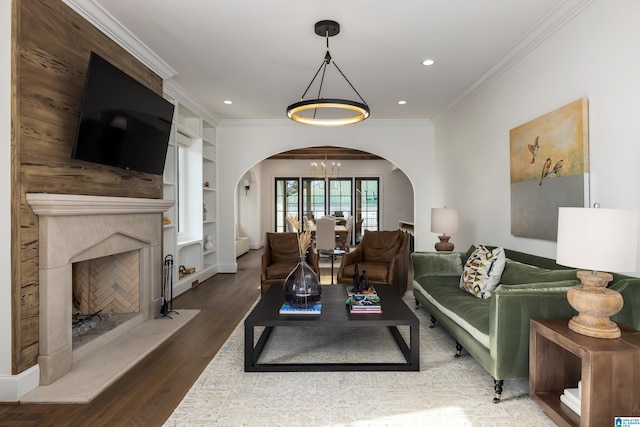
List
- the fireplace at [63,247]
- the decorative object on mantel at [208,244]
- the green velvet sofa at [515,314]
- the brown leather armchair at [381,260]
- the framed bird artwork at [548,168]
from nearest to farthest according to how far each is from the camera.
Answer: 1. the green velvet sofa at [515,314]
2. the fireplace at [63,247]
3. the framed bird artwork at [548,168]
4. the brown leather armchair at [381,260]
5. the decorative object on mantel at [208,244]

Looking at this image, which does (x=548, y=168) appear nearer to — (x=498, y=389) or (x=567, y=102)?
(x=567, y=102)

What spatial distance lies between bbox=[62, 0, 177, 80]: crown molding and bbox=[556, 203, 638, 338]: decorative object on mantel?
12.0 ft

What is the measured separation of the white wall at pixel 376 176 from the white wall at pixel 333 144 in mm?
4744

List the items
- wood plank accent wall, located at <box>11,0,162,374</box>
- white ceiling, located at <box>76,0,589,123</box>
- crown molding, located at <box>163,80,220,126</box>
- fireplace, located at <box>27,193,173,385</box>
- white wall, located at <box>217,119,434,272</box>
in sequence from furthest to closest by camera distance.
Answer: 1. white wall, located at <box>217,119,434,272</box>
2. crown molding, located at <box>163,80,220,126</box>
3. white ceiling, located at <box>76,0,589,123</box>
4. fireplace, located at <box>27,193,173,385</box>
5. wood plank accent wall, located at <box>11,0,162,374</box>

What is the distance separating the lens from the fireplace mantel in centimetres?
239

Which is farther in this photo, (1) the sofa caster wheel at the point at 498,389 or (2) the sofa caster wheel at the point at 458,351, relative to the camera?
(2) the sofa caster wheel at the point at 458,351

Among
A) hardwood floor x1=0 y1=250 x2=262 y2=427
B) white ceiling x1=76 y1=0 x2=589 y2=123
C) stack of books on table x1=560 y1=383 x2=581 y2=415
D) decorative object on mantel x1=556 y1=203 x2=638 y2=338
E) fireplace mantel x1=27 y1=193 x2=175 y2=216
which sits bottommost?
hardwood floor x1=0 y1=250 x2=262 y2=427

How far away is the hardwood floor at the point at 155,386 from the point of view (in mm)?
2090

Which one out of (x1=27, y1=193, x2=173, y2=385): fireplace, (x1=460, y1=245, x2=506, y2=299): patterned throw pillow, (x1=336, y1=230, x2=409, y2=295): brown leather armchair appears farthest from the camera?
(x1=336, y1=230, x2=409, y2=295): brown leather armchair

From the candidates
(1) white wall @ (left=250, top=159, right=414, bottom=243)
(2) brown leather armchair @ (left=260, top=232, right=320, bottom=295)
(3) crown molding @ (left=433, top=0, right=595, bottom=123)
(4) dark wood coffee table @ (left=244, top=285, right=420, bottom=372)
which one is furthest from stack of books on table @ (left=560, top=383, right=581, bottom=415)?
(1) white wall @ (left=250, top=159, right=414, bottom=243)

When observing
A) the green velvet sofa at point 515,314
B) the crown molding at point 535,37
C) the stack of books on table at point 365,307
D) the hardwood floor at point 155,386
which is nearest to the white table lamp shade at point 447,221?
the crown molding at point 535,37

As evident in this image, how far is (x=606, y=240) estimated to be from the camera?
5.98 feet

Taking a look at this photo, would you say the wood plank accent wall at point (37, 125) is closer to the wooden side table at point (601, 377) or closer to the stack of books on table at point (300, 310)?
the stack of books on table at point (300, 310)

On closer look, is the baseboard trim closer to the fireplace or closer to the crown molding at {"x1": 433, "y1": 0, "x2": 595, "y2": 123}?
the fireplace
